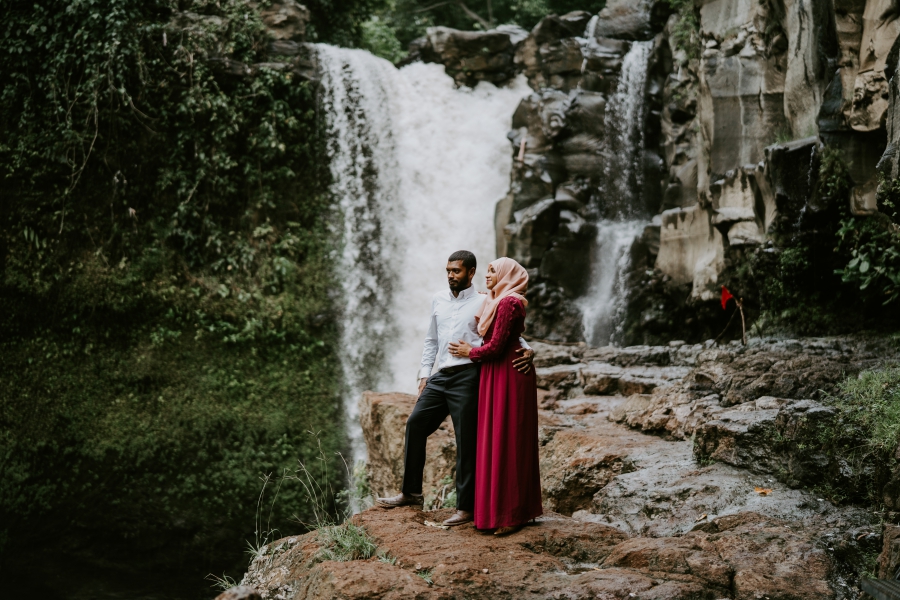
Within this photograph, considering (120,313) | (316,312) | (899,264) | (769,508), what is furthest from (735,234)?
(120,313)

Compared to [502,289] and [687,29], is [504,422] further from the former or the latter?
[687,29]

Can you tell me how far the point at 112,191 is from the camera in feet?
41.6

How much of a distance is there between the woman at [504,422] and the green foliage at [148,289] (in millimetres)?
8208

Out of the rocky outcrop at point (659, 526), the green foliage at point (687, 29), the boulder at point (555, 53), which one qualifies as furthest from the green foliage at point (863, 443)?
the boulder at point (555, 53)

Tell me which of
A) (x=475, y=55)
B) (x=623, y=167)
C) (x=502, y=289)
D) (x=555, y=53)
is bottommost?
(x=502, y=289)

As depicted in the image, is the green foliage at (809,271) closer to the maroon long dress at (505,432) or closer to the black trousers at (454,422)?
the maroon long dress at (505,432)

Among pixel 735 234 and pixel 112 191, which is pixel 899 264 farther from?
pixel 112 191

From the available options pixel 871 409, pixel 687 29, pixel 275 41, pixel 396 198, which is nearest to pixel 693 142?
pixel 687 29

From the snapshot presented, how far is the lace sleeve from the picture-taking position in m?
4.18

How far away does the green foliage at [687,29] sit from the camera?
11977mm

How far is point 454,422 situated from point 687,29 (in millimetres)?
10293

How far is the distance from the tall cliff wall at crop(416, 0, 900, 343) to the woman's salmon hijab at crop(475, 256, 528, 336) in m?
3.06

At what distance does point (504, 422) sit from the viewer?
4.17 meters

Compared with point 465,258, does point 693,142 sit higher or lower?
higher
